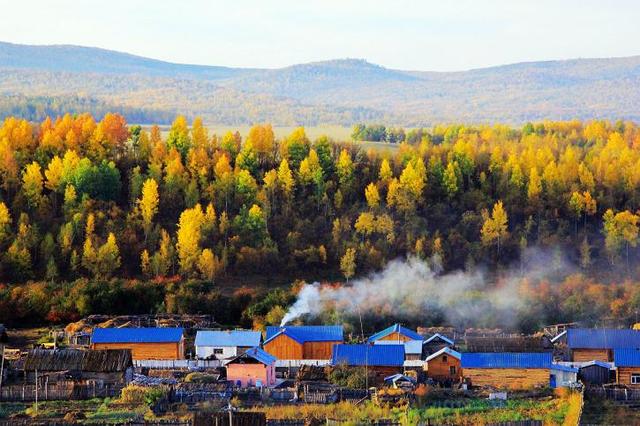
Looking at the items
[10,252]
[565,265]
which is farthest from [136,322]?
[565,265]

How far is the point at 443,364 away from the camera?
51.9 m

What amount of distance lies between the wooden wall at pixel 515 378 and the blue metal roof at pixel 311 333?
838 centimetres

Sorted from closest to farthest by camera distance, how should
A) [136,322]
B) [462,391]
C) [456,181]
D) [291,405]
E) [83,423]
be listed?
[83,423]
[291,405]
[462,391]
[136,322]
[456,181]

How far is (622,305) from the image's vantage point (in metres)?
66.5

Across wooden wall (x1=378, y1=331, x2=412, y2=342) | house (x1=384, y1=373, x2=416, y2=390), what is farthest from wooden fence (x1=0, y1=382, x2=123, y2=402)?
wooden wall (x1=378, y1=331, x2=412, y2=342)

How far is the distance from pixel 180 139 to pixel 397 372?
40145 mm

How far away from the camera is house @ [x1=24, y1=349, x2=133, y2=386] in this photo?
160 ft

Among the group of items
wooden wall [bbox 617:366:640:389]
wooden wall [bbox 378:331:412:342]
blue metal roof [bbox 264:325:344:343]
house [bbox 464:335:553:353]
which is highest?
wooden wall [bbox 617:366:640:389]

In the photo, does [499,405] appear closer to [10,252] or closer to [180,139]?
[10,252]

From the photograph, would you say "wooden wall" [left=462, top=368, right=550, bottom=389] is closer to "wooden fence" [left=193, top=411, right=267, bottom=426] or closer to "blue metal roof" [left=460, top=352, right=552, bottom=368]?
"blue metal roof" [left=460, top=352, right=552, bottom=368]

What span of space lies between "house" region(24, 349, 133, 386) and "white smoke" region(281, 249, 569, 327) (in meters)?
13.7

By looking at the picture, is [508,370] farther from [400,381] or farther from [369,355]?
[369,355]

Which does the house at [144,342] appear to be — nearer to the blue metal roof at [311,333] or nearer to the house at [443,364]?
the blue metal roof at [311,333]

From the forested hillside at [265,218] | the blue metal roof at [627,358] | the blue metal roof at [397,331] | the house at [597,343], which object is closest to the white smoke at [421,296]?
the forested hillside at [265,218]
